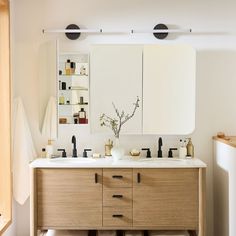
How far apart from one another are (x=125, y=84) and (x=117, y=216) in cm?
113

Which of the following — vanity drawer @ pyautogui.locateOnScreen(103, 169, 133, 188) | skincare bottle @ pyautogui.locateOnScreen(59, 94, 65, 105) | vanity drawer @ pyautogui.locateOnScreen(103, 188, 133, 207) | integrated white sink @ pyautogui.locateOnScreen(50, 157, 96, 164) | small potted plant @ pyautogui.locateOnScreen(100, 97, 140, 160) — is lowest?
vanity drawer @ pyautogui.locateOnScreen(103, 188, 133, 207)

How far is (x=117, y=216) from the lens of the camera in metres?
3.10

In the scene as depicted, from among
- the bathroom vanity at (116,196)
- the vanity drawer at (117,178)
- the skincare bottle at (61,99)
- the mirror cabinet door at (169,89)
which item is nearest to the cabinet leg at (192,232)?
the bathroom vanity at (116,196)

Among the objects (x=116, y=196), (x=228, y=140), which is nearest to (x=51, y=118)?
(x=116, y=196)

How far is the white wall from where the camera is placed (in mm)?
3461

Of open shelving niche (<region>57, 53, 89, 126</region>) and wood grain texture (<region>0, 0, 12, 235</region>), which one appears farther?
open shelving niche (<region>57, 53, 89, 126</region>)

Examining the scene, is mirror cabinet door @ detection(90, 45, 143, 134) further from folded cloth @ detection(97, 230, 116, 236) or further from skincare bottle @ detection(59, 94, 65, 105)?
folded cloth @ detection(97, 230, 116, 236)

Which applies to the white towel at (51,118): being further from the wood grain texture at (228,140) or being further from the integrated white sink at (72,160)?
the wood grain texture at (228,140)

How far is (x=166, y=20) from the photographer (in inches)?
137

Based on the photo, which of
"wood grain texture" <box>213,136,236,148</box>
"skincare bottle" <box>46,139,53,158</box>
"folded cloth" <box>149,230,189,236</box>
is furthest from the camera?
"skincare bottle" <box>46,139,53,158</box>

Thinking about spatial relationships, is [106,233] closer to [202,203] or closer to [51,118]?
[202,203]

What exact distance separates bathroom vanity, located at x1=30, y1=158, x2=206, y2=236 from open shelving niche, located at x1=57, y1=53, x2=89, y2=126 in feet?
1.89

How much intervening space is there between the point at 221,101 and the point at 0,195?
206 centimetres

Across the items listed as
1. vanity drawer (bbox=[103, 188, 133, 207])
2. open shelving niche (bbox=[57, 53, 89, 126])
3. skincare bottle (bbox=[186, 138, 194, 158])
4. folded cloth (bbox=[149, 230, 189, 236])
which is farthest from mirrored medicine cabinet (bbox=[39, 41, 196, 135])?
folded cloth (bbox=[149, 230, 189, 236])
